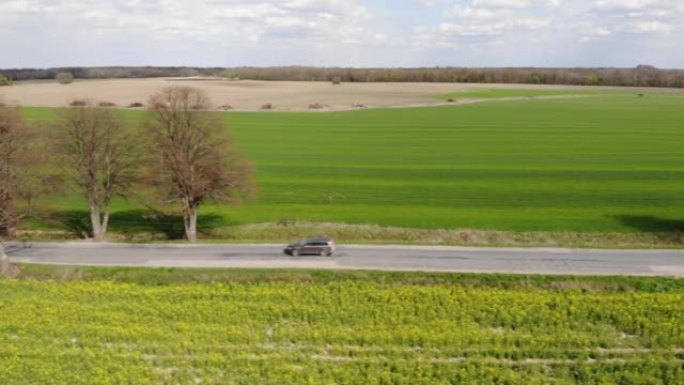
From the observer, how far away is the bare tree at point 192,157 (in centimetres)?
4266

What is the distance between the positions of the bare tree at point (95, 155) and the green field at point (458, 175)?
87.7 inches

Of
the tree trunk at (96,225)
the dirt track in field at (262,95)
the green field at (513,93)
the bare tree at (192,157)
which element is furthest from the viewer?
the green field at (513,93)

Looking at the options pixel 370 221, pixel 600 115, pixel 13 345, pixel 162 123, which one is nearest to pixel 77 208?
pixel 162 123

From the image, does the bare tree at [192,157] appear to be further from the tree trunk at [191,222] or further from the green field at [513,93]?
the green field at [513,93]

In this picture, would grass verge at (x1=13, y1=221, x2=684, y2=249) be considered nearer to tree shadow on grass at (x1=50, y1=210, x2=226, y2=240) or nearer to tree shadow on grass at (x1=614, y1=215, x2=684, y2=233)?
tree shadow on grass at (x1=50, y1=210, x2=226, y2=240)

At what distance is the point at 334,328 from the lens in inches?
1130

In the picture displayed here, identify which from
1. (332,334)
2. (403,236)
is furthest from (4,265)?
(403,236)

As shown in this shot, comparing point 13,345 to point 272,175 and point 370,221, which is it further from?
point 272,175

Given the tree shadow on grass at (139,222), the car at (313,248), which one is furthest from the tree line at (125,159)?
the car at (313,248)

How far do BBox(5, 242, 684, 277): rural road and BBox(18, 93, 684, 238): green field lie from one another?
575 cm

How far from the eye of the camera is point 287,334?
1113 inches

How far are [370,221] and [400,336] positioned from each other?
1970 cm

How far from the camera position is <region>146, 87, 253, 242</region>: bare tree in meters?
42.7

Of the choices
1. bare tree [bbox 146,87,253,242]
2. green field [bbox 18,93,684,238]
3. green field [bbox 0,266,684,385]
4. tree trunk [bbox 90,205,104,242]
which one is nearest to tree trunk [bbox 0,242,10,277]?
green field [bbox 0,266,684,385]
